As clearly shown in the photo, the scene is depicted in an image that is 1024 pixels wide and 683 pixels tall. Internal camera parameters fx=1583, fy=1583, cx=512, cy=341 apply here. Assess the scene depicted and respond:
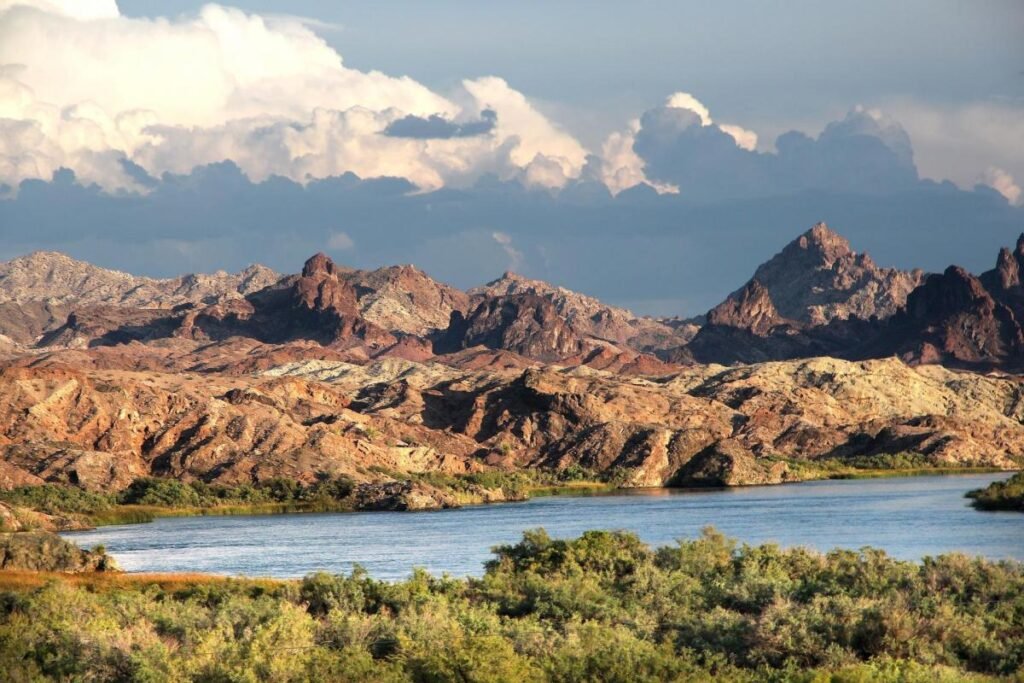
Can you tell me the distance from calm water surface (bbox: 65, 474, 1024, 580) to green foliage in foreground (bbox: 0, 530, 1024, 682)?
2695cm

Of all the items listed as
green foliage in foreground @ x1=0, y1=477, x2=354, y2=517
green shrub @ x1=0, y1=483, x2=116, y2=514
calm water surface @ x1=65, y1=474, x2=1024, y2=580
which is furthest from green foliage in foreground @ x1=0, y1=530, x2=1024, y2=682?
green foliage in foreground @ x1=0, y1=477, x2=354, y2=517

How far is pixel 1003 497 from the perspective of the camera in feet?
427

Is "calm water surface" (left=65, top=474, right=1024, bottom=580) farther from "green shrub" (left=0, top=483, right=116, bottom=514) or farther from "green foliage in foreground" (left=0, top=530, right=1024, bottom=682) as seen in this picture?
"green foliage in foreground" (left=0, top=530, right=1024, bottom=682)

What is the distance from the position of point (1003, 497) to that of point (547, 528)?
37.8 meters

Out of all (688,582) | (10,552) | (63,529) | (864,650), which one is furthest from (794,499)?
(864,650)

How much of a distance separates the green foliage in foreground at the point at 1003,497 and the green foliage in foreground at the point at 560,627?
71.6 meters

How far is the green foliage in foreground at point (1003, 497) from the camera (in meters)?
128

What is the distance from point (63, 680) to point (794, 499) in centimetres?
12841

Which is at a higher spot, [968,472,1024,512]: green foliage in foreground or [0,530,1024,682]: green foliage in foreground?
[968,472,1024,512]: green foliage in foreground

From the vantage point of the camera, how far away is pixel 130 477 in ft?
615

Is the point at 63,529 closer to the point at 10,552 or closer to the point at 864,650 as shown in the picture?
the point at 10,552

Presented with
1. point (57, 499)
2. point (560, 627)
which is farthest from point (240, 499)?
point (560, 627)

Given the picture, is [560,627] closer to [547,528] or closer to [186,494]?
[547,528]

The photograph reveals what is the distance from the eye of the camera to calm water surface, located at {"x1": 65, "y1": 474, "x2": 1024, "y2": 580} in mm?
96375
